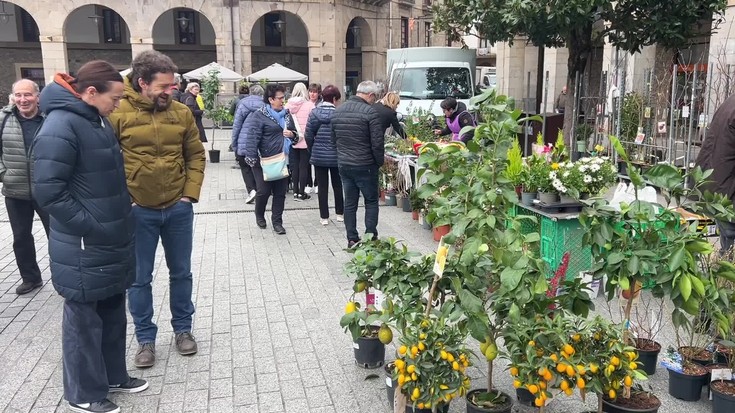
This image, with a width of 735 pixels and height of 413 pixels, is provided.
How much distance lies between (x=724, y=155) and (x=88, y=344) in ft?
14.2

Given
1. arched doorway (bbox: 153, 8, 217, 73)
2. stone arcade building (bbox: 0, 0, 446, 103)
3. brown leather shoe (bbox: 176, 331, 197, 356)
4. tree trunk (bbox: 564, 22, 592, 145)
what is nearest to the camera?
brown leather shoe (bbox: 176, 331, 197, 356)

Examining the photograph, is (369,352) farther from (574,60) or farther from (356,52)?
(356,52)

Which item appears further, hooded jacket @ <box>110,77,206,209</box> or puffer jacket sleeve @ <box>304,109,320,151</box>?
puffer jacket sleeve @ <box>304,109,320,151</box>

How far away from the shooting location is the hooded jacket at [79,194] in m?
3.08

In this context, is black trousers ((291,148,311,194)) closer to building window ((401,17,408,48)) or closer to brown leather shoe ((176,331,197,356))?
brown leather shoe ((176,331,197,356))

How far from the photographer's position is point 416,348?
117 inches

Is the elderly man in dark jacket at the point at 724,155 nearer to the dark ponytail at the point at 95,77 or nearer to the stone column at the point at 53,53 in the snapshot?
the dark ponytail at the point at 95,77

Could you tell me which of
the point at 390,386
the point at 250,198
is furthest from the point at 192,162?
the point at 250,198

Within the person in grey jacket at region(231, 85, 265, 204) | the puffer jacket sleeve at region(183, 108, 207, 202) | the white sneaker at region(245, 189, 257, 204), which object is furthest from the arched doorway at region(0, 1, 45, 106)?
the puffer jacket sleeve at region(183, 108, 207, 202)

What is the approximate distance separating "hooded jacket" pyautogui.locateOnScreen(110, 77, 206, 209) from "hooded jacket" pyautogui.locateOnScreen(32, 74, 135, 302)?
40cm

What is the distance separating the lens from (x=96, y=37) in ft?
101

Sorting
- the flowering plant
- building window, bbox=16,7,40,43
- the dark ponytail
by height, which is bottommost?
the flowering plant

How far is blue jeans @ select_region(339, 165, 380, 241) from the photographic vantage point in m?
6.66

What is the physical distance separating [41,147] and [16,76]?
3099cm
